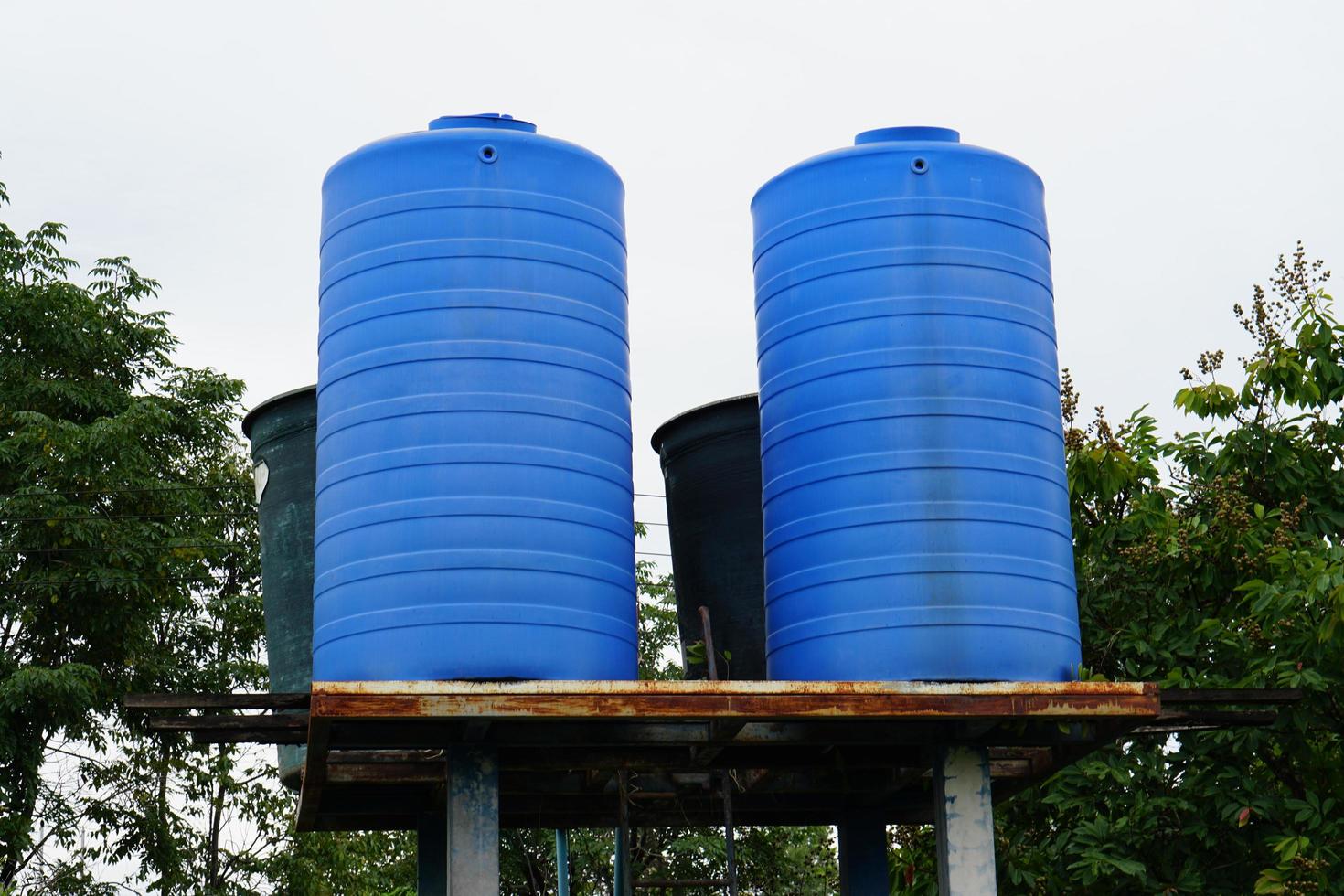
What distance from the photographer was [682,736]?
11.7 metres

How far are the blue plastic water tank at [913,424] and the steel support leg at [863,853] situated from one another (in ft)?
11.3

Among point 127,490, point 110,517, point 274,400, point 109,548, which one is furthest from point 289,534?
point 110,517

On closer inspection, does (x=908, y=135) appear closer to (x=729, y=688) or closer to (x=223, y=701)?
(x=729, y=688)

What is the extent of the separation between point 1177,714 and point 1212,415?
17.2 ft

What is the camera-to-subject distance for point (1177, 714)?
12.9 m

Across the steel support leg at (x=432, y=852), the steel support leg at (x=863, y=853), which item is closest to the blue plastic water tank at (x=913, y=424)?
the steel support leg at (x=863, y=853)

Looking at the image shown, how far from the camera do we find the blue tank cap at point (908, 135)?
12.5 metres

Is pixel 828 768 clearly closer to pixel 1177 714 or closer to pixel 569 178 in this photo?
pixel 1177 714

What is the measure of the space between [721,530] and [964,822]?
399cm

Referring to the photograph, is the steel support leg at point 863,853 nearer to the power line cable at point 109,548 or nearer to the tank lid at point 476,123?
the tank lid at point 476,123

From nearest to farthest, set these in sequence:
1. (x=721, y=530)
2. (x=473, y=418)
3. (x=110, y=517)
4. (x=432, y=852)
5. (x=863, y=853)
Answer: (x=473, y=418)
(x=432, y=852)
(x=721, y=530)
(x=863, y=853)
(x=110, y=517)

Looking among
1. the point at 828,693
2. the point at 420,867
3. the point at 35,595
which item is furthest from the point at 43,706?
the point at 828,693

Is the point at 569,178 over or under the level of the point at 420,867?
over

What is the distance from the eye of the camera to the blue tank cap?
1249 cm
